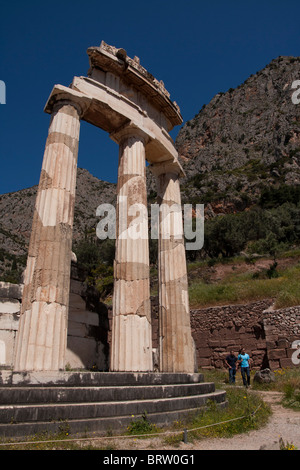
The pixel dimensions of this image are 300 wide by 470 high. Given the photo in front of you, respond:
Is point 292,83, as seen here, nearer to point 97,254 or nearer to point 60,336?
point 97,254

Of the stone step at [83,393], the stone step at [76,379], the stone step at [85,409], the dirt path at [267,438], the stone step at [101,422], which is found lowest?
the dirt path at [267,438]

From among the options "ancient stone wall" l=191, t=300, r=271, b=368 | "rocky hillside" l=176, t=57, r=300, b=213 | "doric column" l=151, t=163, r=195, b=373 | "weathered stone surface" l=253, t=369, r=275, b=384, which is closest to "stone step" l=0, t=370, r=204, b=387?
"doric column" l=151, t=163, r=195, b=373

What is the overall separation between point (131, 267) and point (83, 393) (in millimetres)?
4134

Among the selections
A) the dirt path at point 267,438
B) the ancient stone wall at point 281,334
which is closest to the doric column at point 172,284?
the dirt path at point 267,438

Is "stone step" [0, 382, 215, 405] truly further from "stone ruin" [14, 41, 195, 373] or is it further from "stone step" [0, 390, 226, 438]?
"stone ruin" [14, 41, 195, 373]

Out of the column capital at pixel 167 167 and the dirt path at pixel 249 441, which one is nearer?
the dirt path at pixel 249 441

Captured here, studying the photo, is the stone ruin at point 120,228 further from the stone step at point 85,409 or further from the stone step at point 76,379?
the stone step at point 85,409

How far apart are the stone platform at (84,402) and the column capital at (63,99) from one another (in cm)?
714

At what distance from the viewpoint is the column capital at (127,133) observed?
11.0 meters

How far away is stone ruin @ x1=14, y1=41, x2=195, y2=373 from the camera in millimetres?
6949

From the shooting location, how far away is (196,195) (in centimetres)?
6850

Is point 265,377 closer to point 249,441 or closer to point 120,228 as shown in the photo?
point 120,228
